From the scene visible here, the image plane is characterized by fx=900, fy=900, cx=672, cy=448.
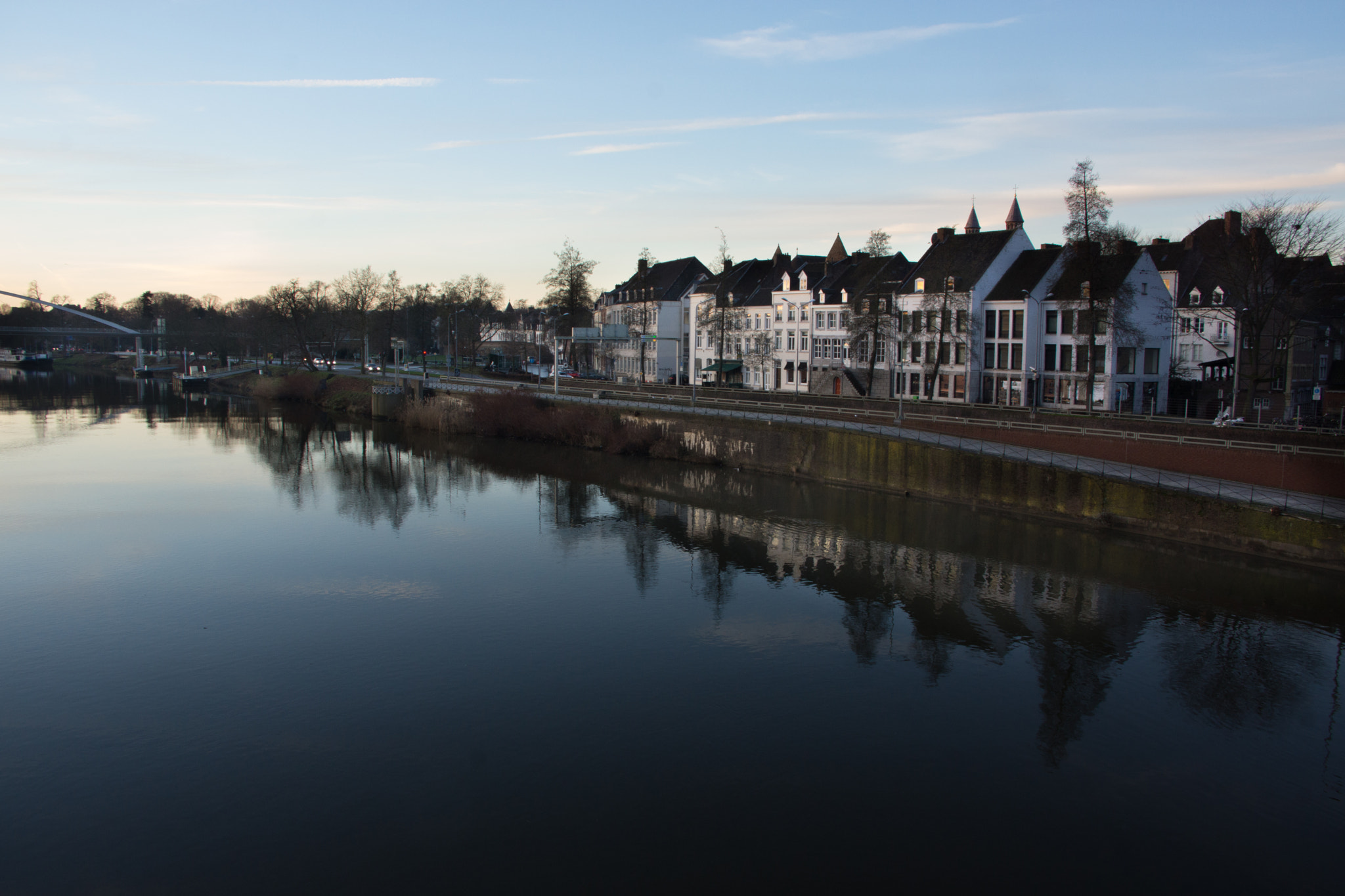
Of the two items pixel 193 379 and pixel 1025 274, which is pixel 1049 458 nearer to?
pixel 1025 274

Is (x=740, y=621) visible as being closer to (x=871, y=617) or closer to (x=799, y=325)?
(x=871, y=617)

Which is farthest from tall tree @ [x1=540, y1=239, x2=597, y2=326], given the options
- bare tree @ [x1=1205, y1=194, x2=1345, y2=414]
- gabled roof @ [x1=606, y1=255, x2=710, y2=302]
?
bare tree @ [x1=1205, y1=194, x2=1345, y2=414]

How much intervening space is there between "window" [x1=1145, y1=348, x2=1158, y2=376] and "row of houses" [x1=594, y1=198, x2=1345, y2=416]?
9 cm

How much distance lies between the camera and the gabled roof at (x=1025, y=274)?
50438 mm

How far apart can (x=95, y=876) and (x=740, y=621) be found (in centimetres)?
1336

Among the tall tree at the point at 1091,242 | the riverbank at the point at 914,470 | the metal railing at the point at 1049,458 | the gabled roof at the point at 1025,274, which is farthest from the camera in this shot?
the gabled roof at the point at 1025,274

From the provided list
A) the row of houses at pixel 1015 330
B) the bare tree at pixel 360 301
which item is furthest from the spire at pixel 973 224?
the bare tree at pixel 360 301

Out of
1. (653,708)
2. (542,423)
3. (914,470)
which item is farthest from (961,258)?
(653,708)

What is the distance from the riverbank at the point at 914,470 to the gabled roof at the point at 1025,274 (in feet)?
60.0

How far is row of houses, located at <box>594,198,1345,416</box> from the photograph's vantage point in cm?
4344

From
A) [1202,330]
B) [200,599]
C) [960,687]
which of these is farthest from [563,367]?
[960,687]

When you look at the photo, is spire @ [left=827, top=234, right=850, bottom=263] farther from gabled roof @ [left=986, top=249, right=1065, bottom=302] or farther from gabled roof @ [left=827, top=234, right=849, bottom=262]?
gabled roof @ [left=986, top=249, right=1065, bottom=302]

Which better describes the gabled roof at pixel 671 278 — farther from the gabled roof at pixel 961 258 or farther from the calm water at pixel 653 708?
the calm water at pixel 653 708

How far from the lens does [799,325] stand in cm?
6462
